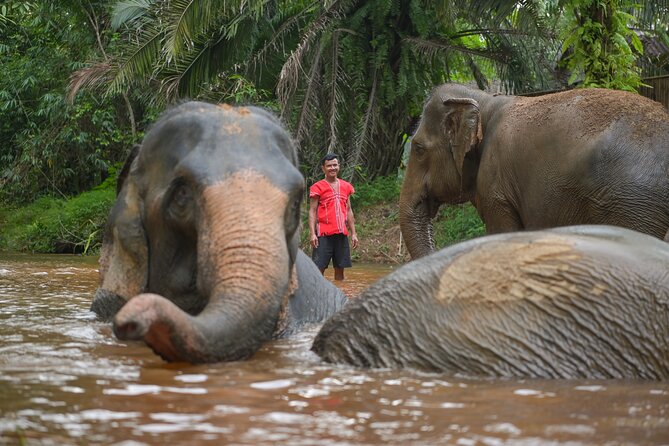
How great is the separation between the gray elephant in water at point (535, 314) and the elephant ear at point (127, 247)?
5.15 ft

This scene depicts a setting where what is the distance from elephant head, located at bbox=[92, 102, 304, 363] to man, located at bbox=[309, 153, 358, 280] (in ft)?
19.7

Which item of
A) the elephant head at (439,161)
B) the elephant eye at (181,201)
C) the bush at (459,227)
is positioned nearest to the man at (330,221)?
the elephant head at (439,161)

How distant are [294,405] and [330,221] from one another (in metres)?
8.43

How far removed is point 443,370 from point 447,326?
0.56 ft

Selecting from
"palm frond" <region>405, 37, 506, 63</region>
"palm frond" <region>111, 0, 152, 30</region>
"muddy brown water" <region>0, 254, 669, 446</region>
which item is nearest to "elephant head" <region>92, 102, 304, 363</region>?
"muddy brown water" <region>0, 254, 669, 446</region>

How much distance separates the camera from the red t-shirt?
38.2 ft

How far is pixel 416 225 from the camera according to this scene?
9.75 metres

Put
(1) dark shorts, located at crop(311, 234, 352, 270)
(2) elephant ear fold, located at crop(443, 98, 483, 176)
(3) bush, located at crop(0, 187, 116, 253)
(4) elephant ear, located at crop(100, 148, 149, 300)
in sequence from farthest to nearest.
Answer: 1. (3) bush, located at crop(0, 187, 116, 253)
2. (1) dark shorts, located at crop(311, 234, 352, 270)
3. (2) elephant ear fold, located at crop(443, 98, 483, 176)
4. (4) elephant ear, located at crop(100, 148, 149, 300)

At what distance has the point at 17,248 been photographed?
21688 millimetres

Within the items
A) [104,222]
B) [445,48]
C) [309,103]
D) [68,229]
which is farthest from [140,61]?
[445,48]

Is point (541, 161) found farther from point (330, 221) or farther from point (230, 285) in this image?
point (230, 285)

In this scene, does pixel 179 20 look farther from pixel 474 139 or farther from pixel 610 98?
pixel 610 98

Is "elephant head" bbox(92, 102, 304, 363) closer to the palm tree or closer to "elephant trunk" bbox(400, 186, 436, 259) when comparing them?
"elephant trunk" bbox(400, 186, 436, 259)

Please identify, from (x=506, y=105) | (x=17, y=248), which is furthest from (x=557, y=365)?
(x=17, y=248)
